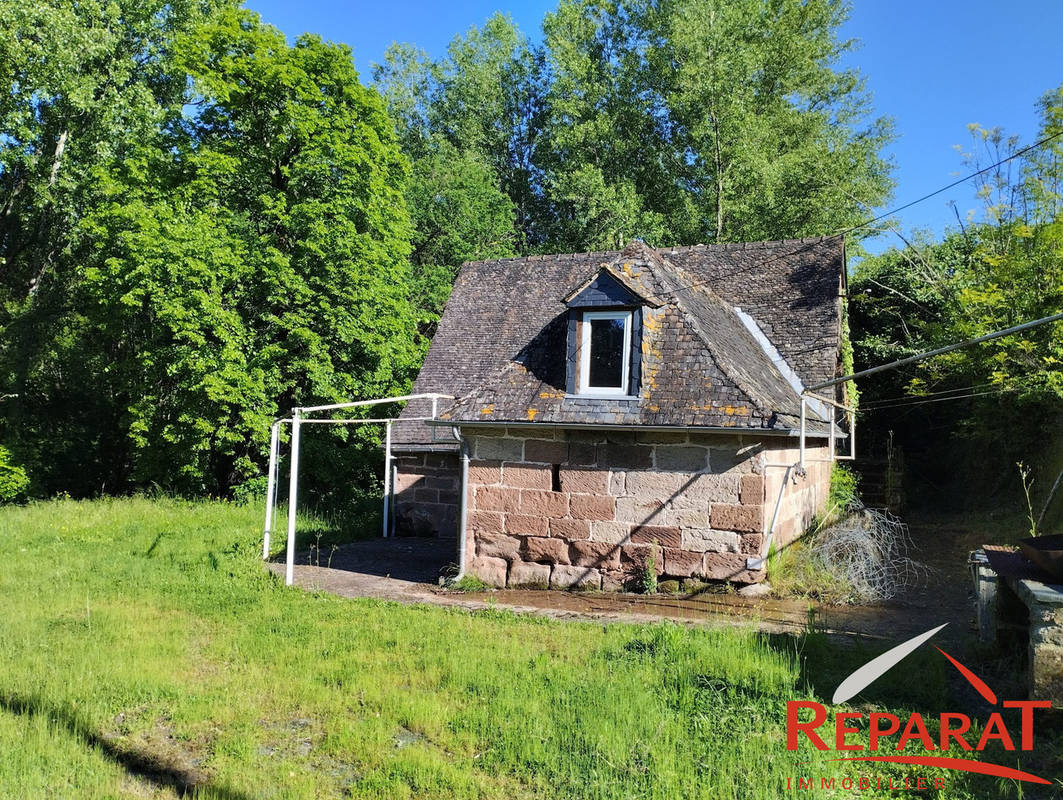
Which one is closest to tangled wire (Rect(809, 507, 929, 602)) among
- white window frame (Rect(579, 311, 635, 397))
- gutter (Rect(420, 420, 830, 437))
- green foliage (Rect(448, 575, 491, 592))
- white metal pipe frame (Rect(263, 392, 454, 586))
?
gutter (Rect(420, 420, 830, 437))

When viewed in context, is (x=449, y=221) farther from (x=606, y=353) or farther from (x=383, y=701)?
(x=383, y=701)

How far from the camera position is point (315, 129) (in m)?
18.1

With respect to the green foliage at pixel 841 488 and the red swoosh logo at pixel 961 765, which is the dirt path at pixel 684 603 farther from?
the red swoosh logo at pixel 961 765

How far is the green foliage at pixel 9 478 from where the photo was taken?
65.9ft

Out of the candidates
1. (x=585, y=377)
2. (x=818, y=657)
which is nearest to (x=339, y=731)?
(x=818, y=657)

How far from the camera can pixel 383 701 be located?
19.0 ft

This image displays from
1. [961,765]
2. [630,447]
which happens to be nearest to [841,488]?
[630,447]

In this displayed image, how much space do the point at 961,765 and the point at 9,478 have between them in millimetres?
23228

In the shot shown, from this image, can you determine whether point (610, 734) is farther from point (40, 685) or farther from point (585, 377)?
point (585, 377)

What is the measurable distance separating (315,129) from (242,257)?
12.1 feet

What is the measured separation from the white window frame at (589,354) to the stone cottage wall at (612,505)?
0.67m

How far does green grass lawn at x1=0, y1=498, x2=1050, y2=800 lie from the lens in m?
4.59

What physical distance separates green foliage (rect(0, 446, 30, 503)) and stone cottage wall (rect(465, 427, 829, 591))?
16357mm

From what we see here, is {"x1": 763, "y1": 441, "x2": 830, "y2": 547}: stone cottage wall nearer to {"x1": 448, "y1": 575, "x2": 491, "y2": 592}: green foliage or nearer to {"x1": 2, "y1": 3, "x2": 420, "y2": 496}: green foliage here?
{"x1": 448, "y1": 575, "x2": 491, "y2": 592}: green foliage
